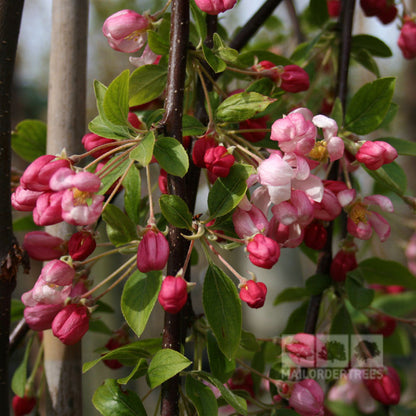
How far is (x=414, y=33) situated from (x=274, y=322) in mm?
4653

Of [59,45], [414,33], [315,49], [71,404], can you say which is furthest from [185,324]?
[414,33]

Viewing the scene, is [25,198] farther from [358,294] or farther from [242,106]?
[358,294]

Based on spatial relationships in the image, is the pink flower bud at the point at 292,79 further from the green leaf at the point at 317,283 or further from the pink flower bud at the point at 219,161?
the green leaf at the point at 317,283

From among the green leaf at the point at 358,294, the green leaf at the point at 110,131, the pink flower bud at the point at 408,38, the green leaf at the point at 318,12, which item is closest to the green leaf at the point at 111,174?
the green leaf at the point at 110,131

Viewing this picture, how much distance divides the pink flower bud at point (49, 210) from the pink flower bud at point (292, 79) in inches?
16.0

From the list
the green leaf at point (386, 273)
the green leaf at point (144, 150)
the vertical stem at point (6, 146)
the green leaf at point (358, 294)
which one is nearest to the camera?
the green leaf at point (144, 150)

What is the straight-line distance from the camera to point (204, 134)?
0.74 m

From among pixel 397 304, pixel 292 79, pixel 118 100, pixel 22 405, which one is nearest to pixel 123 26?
pixel 118 100

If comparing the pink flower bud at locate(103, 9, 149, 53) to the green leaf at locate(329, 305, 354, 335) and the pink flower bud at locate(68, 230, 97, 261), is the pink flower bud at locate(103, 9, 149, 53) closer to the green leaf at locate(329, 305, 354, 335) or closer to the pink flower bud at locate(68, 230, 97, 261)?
the pink flower bud at locate(68, 230, 97, 261)

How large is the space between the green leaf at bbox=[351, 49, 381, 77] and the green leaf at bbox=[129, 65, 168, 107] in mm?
543

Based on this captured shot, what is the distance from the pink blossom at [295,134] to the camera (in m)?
0.67

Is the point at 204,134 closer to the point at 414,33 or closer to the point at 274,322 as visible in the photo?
the point at 414,33

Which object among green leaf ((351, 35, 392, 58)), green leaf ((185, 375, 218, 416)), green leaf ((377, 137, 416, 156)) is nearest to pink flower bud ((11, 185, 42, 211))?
green leaf ((185, 375, 218, 416))

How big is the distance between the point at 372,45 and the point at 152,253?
2.48ft
